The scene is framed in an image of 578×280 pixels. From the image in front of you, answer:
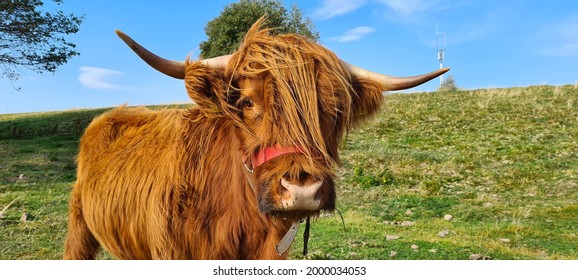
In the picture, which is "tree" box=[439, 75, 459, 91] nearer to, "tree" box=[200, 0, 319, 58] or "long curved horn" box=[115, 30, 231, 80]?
→ "tree" box=[200, 0, 319, 58]

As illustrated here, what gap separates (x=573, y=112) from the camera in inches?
714

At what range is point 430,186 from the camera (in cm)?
1013

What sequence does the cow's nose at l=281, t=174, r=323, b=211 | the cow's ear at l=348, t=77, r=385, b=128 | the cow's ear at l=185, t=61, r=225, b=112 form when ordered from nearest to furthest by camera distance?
1. the cow's nose at l=281, t=174, r=323, b=211
2. the cow's ear at l=185, t=61, r=225, b=112
3. the cow's ear at l=348, t=77, r=385, b=128

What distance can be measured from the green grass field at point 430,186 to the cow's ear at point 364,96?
0.50 metres

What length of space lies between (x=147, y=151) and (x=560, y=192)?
29.2 ft

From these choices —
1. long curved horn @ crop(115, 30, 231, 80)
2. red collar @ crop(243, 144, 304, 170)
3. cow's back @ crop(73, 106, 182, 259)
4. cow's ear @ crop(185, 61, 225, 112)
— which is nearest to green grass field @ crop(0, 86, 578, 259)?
red collar @ crop(243, 144, 304, 170)

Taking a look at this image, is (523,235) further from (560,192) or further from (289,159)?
(289,159)

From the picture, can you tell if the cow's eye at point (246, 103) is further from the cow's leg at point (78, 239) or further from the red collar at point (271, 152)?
the cow's leg at point (78, 239)

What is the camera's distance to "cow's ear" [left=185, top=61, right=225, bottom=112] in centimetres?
319

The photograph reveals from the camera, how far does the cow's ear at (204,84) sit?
10.5 feet

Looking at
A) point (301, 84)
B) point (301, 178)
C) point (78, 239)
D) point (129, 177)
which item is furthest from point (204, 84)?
point (78, 239)

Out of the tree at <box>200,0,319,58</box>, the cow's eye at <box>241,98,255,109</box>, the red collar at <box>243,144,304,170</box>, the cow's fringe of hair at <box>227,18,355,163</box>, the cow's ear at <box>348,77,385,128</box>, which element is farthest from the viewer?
the tree at <box>200,0,319,58</box>

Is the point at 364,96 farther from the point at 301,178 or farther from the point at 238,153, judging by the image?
the point at 301,178

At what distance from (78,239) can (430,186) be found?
728 cm
